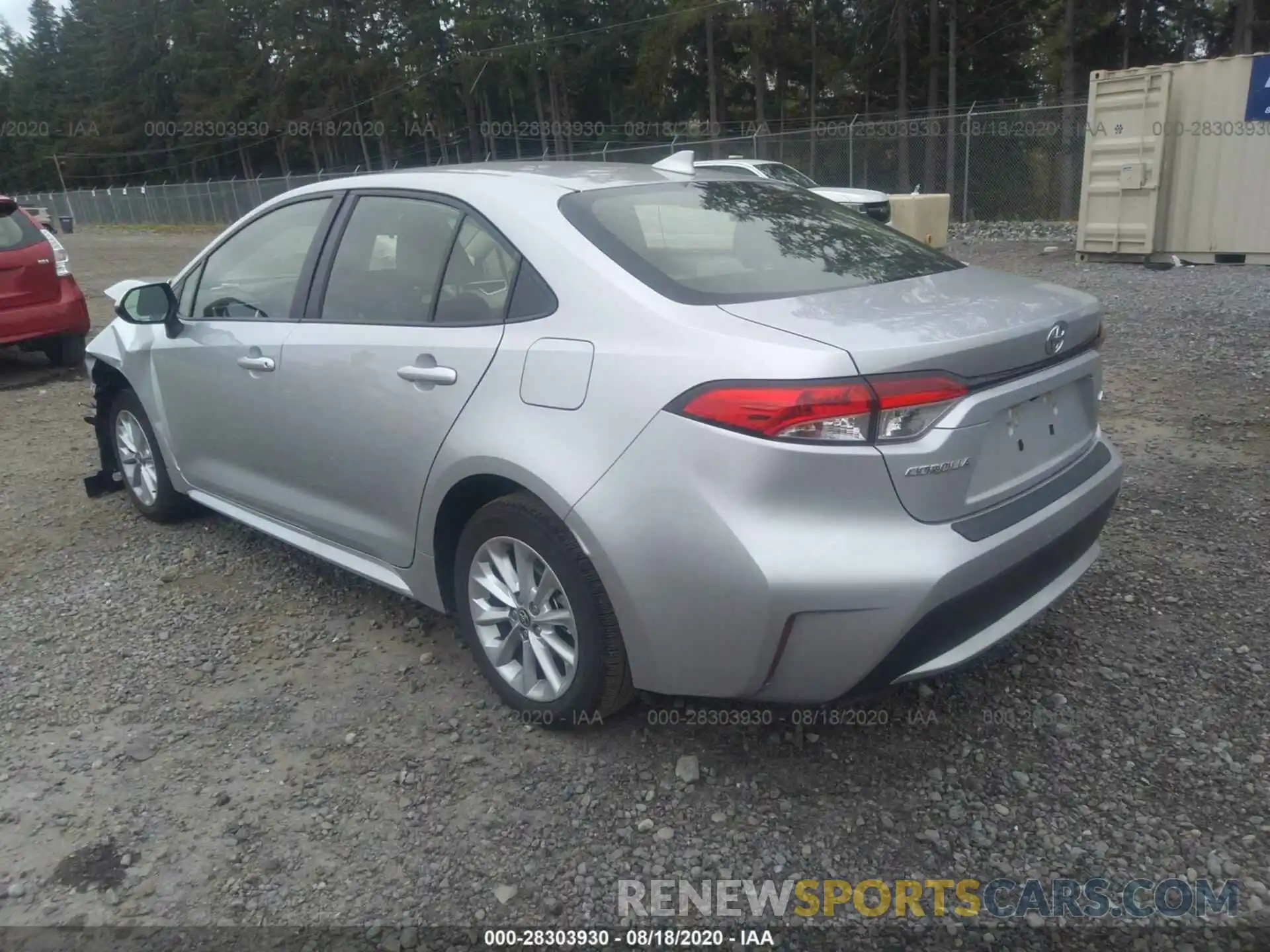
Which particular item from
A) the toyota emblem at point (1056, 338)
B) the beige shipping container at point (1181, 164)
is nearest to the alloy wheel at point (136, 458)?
the toyota emblem at point (1056, 338)

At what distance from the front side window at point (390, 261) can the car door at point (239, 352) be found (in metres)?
0.18

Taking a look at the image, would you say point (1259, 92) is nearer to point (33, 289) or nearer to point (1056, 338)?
point (1056, 338)

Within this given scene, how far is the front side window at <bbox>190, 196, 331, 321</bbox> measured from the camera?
375 cm

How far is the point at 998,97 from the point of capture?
32688mm

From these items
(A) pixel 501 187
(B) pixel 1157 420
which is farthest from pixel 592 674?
(B) pixel 1157 420

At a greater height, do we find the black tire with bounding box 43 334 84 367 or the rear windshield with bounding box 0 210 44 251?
the rear windshield with bounding box 0 210 44 251

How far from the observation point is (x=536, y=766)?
2.88m

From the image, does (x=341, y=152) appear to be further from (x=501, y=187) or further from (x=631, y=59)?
(x=501, y=187)

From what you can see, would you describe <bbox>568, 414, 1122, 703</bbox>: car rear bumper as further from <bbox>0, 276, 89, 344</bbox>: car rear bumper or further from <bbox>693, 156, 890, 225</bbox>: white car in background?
<bbox>0, 276, 89, 344</bbox>: car rear bumper

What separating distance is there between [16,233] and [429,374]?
23.2ft

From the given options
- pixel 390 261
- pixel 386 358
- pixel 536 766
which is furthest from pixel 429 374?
pixel 536 766

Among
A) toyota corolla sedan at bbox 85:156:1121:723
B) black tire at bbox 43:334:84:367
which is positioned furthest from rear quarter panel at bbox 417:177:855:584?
black tire at bbox 43:334:84:367

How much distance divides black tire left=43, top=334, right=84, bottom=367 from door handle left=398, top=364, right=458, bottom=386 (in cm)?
702

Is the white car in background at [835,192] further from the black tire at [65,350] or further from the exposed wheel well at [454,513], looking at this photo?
the exposed wheel well at [454,513]
